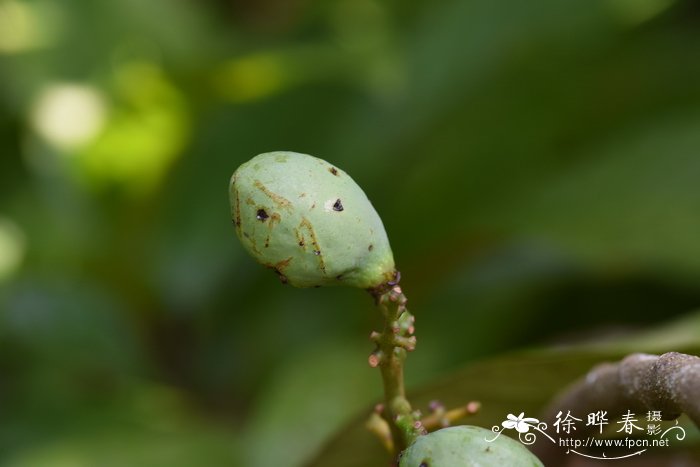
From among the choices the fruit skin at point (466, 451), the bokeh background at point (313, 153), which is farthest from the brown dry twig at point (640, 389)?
the bokeh background at point (313, 153)

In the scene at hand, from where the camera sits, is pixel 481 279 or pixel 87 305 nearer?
pixel 481 279

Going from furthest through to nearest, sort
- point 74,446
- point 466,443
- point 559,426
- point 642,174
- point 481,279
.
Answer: point 481,279
point 642,174
point 74,446
point 559,426
point 466,443

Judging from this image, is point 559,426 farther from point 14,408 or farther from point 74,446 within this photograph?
point 14,408

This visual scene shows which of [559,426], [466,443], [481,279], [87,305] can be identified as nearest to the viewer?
[466,443]

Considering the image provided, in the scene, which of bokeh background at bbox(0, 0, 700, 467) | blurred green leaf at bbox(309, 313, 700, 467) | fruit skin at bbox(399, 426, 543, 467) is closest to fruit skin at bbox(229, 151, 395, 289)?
fruit skin at bbox(399, 426, 543, 467)

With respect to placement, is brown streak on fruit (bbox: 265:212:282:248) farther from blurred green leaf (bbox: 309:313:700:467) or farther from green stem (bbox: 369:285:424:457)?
blurred green leaf (bbox: 309:313:700:467)

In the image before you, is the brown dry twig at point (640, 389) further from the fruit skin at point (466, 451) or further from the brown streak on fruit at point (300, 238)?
the brown streak on fruit at point (300, 238)

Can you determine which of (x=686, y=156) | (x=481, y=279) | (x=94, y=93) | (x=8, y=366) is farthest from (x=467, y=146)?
(x=8, y=366)
